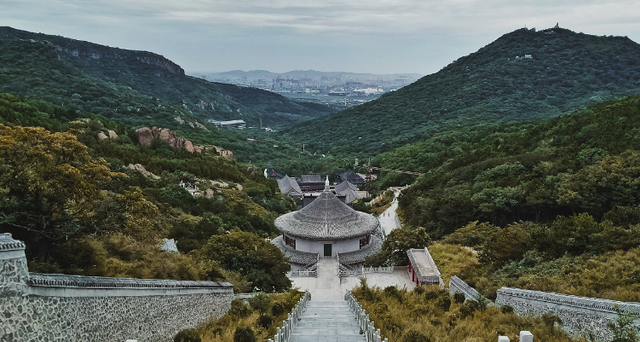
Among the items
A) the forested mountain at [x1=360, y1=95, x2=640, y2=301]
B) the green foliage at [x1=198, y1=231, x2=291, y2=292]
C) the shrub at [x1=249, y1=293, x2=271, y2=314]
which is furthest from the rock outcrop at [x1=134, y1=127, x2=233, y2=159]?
the shrub at [x1=249, y1=293, x2=271, y2=314]

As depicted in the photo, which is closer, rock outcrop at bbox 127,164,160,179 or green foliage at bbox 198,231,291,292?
green foliage at bbox 198,231,291,292

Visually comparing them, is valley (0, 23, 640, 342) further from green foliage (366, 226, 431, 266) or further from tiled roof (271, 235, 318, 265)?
tiled roof (271, 235, 318, 265)

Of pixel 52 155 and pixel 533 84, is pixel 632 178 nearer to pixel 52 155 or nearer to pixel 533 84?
pixel 52 155

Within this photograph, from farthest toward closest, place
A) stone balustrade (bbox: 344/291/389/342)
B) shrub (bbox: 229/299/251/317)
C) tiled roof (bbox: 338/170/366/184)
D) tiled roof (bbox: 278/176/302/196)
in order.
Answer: tiled roof (bbox: 338/170/366/184) → tiled roof (bbox: 278/176/302/196) → shrub (bbox: 229/299/251/317) → stone balustrade (bbox: 344/291/389/342)

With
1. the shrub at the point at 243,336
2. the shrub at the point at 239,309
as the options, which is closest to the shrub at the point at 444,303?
Answer: the shrub at the point at 239,309

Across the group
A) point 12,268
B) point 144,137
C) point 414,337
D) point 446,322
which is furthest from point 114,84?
point 414,337

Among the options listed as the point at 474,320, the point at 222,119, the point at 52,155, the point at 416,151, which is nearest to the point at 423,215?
the point at 474,320
